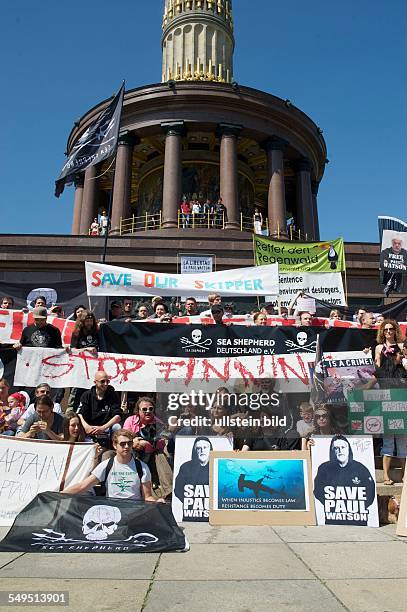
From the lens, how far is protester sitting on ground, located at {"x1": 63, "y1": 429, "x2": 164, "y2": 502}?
5.27 m

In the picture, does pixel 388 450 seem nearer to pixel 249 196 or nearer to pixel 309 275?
pixel 309 275

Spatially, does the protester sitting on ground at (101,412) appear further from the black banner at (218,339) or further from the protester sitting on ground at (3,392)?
the black banner at (218,339)

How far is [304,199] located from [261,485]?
28.0 m

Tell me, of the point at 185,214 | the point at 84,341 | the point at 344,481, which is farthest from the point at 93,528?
the point at 185,214

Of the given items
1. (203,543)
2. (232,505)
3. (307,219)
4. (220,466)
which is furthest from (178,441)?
(307,219)

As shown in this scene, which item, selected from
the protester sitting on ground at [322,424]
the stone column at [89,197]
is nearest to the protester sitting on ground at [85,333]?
the protester sitting on ground at [322,424]

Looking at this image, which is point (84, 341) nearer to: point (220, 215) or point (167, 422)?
point (167, 422)

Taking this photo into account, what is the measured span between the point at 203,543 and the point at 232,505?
100 centimetres

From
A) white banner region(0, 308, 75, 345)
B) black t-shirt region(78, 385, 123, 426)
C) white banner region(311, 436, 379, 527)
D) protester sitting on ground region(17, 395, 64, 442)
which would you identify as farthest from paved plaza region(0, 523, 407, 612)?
white banner region(0, 308, 75, 345)

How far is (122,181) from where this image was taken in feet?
91.2

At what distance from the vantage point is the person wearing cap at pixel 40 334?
8414 millimetres

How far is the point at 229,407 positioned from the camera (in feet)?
22.6

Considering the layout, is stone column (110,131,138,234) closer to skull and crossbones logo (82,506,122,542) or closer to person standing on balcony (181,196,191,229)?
person standing on balcony (181,196,191,229)

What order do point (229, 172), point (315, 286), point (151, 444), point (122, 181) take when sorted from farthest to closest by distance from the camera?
point (122, 181), point (229, 172), point (315, 286), point (151, 444)
